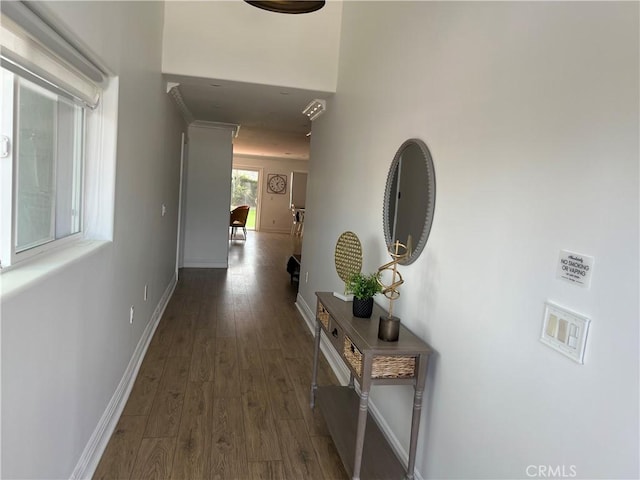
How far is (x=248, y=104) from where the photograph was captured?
4.69 m

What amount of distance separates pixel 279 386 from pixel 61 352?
1733mm

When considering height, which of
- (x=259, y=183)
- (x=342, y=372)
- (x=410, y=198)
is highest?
(x=259, y=183)

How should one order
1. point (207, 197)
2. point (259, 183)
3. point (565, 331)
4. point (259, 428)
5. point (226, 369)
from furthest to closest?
Result: point (259, 183) < point (207, 197) < point (226, 369) < point (259, 428) < point (565, 331)

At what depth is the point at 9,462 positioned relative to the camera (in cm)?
124

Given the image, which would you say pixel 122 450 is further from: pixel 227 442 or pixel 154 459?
pixel 227 442

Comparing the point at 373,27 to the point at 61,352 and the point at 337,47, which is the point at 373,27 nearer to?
the point at 337,47

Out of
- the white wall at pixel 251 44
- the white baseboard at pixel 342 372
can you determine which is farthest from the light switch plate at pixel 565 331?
the white wall at pixel 251 44

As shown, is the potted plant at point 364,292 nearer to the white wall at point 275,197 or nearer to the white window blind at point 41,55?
the white window blind at point 41,55

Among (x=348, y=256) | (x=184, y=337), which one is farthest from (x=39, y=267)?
(x=184, y=337)

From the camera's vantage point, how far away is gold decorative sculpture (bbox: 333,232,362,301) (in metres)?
2.71

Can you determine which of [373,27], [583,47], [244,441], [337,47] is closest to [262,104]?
[337,47]

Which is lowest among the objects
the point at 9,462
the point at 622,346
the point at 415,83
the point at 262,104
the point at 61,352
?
the point at 9,462

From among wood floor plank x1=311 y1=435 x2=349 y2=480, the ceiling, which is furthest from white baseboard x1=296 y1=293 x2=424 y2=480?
the ceiling

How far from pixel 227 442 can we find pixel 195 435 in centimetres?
19
